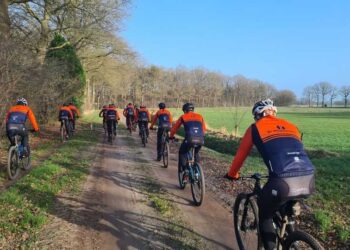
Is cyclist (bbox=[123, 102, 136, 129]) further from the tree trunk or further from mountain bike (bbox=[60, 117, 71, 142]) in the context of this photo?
the tree trunk

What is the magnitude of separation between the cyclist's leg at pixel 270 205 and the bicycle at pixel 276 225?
3.1 inches

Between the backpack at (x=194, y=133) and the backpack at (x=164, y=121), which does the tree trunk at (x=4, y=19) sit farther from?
the backpack at (x=194, y=133)

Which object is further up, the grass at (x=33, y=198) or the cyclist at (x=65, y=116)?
the cyclist at (x=65, y=116)

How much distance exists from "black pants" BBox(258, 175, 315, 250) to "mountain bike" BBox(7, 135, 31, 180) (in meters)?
7.21

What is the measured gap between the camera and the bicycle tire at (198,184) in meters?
7.47

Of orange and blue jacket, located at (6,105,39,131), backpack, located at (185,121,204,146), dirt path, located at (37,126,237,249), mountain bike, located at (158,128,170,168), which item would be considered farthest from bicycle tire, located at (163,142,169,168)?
orange and blue jacket, located at (6,105,39,131)

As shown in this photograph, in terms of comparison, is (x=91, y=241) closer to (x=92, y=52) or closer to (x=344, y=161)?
(x=344, y=161)

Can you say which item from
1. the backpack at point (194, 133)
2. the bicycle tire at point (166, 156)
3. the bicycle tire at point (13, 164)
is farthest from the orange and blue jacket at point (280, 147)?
the bicycle tire at point (166, 156)

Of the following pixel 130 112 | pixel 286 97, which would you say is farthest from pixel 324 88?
pixel 130 112

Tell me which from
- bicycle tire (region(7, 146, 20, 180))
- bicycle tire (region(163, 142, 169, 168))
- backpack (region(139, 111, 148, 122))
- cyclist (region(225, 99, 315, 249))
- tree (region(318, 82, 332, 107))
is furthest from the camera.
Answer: tree (region(318, 82, 332, 107))

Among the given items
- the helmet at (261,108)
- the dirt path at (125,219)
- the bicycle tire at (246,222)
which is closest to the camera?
the helmet at (261,108)

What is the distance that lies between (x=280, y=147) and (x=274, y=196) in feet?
1.66

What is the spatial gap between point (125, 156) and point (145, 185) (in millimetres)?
5103

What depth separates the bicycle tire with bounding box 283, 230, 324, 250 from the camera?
363cm
